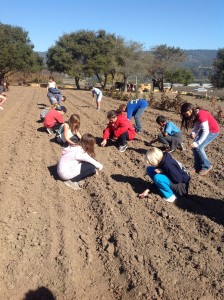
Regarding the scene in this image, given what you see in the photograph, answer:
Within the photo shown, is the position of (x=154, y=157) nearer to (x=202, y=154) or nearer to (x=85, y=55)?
(x=202, y=154)

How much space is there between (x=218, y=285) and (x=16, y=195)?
314cm

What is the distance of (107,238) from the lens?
423 centimetres

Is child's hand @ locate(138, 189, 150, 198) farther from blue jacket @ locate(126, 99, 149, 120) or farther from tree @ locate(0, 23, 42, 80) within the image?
tree @ locate(0, 23, 42, 80)

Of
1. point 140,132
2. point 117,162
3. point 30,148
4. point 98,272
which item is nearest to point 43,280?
point 98,272

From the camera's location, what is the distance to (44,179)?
605 cm

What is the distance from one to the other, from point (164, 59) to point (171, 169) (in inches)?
2259

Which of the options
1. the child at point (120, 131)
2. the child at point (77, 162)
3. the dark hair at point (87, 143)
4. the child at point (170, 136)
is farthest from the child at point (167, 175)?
the child at point (120, 131)

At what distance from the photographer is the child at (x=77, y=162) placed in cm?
557

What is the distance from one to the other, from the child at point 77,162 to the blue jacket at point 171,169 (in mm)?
1089

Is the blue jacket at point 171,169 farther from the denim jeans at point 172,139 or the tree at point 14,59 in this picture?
the tree at point 14,59

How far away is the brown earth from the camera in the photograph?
11.2 ft

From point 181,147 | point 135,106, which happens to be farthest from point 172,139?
point 135,106

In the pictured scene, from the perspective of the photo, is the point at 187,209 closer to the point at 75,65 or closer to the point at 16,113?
the point at 16,113

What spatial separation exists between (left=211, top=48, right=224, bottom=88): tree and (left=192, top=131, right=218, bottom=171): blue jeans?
36.6 m
